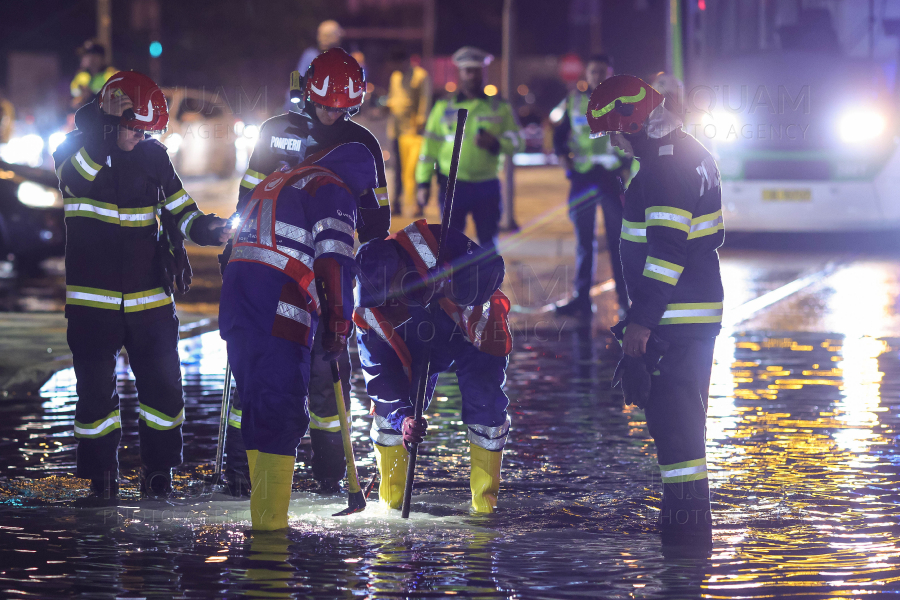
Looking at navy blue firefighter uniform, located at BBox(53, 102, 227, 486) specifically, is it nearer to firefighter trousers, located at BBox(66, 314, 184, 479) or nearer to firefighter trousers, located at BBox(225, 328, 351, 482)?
firefighter trousers, located at BBox(66, 314, 184, 479)

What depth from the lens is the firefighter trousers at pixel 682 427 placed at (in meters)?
5.56

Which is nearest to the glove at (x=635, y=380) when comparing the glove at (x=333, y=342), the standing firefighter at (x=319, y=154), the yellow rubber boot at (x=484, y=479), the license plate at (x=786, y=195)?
the yellow rubber boot at (x=484, y=479)

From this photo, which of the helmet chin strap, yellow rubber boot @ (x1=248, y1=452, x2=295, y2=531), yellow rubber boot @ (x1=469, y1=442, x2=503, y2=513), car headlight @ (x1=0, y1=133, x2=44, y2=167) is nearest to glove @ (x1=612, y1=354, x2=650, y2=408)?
yellow rubber boot @ (x1=469, y1=442, x2=503, y2=513)

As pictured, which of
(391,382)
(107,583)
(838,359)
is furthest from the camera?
(838,359)

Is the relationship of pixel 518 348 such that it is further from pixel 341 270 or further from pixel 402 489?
pixel 341 270

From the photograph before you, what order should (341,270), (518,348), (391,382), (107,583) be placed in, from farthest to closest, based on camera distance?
(518,348) < (391,382) < (341,270) < (107,583)

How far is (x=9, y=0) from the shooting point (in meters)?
42.1

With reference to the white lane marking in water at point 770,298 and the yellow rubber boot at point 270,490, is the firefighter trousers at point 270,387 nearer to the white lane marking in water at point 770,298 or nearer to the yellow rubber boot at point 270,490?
the yellow rubber boot at point 270,490

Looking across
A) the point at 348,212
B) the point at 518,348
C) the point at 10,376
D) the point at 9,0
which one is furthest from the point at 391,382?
the point at 9,0

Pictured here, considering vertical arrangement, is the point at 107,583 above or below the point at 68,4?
below

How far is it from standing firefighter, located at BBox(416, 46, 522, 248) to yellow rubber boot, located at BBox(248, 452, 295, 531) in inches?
241

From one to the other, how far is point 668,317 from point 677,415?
378 mm

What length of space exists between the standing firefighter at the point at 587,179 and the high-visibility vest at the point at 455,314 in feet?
20.2

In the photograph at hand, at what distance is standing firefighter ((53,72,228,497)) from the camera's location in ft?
20.6
